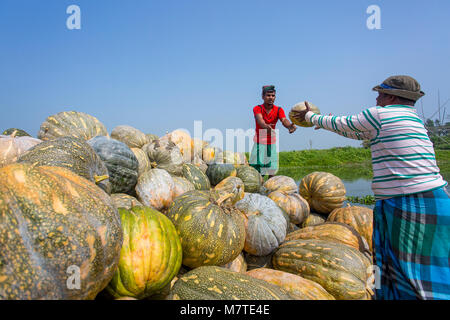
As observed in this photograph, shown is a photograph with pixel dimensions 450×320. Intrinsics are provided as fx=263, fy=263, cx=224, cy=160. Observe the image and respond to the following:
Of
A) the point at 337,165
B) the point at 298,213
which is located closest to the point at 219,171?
the point at 298,213

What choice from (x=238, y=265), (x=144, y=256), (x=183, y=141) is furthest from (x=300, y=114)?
(x=183, y=141)

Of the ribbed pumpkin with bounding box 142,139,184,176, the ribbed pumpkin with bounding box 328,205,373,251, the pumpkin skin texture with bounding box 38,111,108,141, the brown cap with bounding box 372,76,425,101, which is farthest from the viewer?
the ribbed pumpkin with bounding box 142,139,184,176

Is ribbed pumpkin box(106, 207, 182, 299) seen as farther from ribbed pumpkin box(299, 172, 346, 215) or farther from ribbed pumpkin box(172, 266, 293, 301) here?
ribbed pumpkin box(299, 172, 346, 215)

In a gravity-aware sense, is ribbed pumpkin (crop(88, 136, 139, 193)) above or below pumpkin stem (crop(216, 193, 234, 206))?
above

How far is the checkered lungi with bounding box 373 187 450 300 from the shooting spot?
210cm

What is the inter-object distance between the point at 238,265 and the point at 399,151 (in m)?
1.83

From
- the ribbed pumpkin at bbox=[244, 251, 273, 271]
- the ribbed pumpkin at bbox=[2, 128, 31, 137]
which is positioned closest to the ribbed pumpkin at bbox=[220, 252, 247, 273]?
the ribbed pumpkin at bbox=[244, 251, 273, 271]

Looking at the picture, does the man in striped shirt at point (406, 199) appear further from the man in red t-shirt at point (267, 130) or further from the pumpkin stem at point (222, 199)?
the man in red t-shirt at point (267, 130)

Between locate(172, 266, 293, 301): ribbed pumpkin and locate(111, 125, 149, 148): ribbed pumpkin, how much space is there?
4.23 m

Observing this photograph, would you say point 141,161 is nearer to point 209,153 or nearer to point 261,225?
point 261,225

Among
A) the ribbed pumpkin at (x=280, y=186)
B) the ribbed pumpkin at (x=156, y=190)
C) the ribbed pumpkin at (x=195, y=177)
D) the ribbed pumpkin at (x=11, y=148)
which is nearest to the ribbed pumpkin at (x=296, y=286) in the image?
the ribbed pumpkin at (x=156, y=190)

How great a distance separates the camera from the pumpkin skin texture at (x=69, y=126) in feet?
12.5
